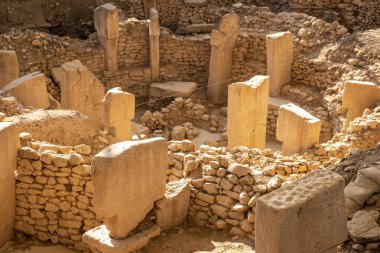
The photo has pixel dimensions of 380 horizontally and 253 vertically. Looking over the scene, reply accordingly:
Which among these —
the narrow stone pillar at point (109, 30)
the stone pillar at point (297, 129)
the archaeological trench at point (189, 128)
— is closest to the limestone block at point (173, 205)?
the archaeological trench at point (189, 128)

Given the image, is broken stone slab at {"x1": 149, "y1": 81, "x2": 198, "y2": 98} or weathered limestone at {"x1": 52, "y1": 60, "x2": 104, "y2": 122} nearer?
weathered limestone at {"x1": 52, "y1": 60, "x2": 104, "y2": 122}

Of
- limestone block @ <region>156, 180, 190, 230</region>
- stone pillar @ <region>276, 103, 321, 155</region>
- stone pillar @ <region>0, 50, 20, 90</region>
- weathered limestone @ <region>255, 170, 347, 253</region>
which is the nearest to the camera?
weathered limestone @ <region>255, 170, 347, 253</region>

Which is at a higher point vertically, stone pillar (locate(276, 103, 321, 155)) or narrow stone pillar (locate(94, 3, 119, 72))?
narrow stone pillar (locate(94, 3, 119, 72))

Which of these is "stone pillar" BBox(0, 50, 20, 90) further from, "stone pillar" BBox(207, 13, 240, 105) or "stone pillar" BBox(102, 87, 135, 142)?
"stone pillar" BBox(207, 13, 240, 105)

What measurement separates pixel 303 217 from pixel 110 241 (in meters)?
2.18

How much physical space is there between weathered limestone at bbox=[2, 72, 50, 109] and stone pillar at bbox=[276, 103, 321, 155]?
4.20m

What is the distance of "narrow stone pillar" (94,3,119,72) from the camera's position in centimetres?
1462

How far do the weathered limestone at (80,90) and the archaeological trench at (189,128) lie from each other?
0.03m

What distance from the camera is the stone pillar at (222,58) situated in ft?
48.6

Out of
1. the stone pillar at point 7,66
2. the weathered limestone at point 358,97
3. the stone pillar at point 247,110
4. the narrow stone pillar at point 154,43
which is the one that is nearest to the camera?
the stone pillar at point 247,110

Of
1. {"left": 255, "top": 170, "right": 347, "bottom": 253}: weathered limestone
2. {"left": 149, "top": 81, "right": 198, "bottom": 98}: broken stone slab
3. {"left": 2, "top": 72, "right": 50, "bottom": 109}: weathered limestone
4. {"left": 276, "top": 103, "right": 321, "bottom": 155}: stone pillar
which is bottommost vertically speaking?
{"left": 149, "top": 81, "right": 198, "bottom": 98}: broken stone slab

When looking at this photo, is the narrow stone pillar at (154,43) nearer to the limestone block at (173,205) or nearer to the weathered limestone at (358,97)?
the weathered limestone at (358,97)

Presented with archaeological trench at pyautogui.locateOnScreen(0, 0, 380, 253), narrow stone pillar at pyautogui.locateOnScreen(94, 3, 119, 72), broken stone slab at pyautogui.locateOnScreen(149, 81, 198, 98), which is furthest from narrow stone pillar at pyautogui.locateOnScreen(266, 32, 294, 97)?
narrow stone pillar at pyautogui.locateOnScreen(94, 3, 119, 72)

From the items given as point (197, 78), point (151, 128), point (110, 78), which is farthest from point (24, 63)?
point (197, 78)
